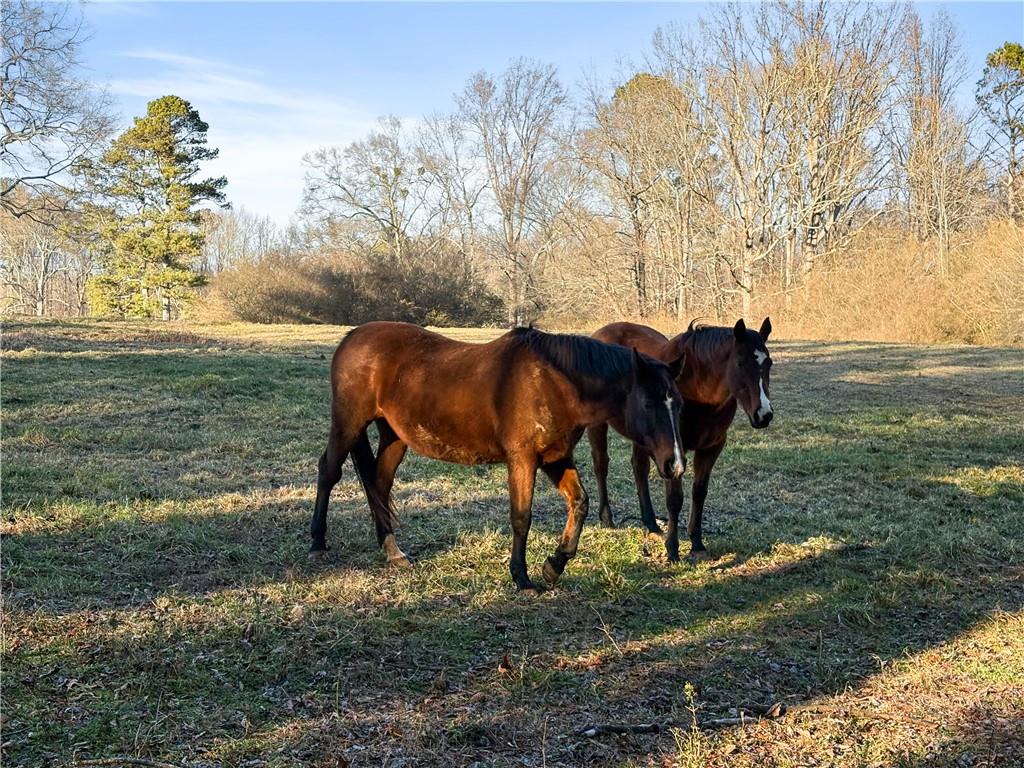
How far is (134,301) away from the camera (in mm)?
40875

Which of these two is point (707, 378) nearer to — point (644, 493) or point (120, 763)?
point (644, 493)

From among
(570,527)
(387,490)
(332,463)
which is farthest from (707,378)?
(332,463)

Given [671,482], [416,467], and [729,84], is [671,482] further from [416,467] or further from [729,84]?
[729,84]

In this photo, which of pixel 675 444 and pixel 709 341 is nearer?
pixel 675 444

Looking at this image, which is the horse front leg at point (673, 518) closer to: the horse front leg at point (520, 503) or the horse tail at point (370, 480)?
the horse front leg at point (520, 503)

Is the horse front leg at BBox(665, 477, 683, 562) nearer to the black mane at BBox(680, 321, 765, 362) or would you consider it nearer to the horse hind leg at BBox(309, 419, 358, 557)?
the black mane at BBox(680, 321, 765, 362)

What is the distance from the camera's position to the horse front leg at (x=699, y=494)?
6.52m

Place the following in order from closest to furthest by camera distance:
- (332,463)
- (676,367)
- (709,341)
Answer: (676,367)
(332,463)
(709,341)

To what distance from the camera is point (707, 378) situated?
21.4ft

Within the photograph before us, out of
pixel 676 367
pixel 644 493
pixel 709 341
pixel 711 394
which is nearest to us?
pixel 676 367

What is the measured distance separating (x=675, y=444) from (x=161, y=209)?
128ft

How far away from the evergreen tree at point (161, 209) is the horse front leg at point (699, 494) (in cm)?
3608

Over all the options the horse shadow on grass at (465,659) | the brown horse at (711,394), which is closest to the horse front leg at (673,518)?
the brown horse at (711,394)

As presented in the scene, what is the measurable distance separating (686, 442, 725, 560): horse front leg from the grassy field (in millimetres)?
244
